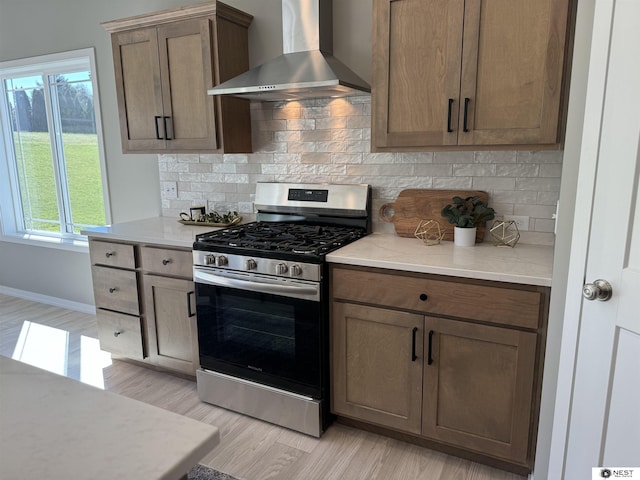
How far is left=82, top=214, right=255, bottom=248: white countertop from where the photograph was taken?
262 cm

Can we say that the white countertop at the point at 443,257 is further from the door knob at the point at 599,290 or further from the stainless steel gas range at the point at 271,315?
the door knob at the point at 599,290

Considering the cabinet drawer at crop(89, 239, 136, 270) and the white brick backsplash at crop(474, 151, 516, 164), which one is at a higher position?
the white brick backsplash at crop(474, 151, 516, 164)

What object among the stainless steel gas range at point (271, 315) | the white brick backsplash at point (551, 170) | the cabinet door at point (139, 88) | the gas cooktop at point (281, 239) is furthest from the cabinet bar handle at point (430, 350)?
the cabinet door at point (139, 88)

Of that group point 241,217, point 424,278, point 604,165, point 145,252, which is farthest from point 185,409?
point 604,165

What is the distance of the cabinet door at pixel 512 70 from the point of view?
1869mm

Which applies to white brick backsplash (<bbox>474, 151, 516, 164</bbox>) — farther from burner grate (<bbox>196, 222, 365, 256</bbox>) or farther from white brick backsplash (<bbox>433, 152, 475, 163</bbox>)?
burner grate (<bbox>196, 222, 365, 256</bbox>)

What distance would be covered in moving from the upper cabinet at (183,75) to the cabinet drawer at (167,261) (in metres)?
0.67

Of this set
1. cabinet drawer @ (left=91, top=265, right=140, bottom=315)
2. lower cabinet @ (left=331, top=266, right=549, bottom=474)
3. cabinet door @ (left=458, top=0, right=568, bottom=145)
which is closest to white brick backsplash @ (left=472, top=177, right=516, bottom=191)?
cabinet door @ (left=458, top=0, right=568, bottom=145)

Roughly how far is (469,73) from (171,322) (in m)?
2.12

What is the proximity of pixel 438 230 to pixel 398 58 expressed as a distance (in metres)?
0.90

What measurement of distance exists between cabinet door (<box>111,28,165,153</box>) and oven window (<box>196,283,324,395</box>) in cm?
117

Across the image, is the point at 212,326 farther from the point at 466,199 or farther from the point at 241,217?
the point at 466,199

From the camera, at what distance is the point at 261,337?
236 centimetres

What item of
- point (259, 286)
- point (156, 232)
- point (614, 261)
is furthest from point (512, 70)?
point (156, 232)
